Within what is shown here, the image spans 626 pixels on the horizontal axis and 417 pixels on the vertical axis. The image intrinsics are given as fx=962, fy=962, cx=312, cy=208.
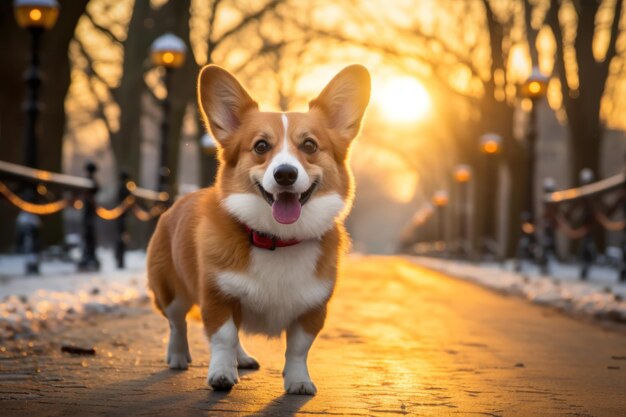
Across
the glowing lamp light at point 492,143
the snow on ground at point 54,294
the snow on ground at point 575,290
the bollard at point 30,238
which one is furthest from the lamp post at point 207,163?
the bollard at point 30,238

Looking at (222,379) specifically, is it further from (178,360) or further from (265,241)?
(178,360)

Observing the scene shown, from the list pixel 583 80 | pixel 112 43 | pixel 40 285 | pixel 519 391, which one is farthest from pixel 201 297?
pixel 112 43

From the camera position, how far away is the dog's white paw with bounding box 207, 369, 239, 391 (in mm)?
4498

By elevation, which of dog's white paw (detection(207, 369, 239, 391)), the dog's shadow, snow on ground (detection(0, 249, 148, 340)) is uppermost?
dog's white paw (detection(207, 369, 239, 391))

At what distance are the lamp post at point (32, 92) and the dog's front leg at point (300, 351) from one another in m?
8.14

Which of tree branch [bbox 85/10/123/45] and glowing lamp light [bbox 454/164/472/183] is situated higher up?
tree branch [bbox 85/10/123/45]

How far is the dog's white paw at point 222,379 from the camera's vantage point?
4.50 metres

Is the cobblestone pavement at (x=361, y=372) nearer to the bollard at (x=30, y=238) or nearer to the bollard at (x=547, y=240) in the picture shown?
the bollard at (x=30, y=238)

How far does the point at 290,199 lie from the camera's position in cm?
448

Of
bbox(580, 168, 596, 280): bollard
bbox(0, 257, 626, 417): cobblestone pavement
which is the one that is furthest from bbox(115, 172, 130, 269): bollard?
bbox(580, 168, 596, 280): bollard

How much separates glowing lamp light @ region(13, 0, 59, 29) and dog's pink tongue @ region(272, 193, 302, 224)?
9388mm

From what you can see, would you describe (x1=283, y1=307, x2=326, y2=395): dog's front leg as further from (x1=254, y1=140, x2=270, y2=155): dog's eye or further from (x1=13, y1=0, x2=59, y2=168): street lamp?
(x1=13, y1=0, x2=59, y2=168): street lamp

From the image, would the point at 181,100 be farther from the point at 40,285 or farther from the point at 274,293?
the point at 274,293

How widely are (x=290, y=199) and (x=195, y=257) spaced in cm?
74
